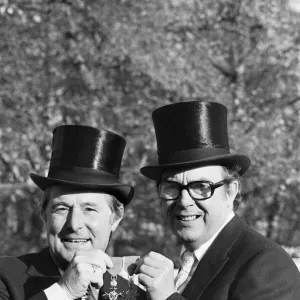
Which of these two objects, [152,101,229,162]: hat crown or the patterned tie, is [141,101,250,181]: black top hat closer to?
[152,101,229,162]: hat crown

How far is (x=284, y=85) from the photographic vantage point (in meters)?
12.3

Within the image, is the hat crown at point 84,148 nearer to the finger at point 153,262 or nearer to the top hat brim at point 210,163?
the top hat brim at point 210,163

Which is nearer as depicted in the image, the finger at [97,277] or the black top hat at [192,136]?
the finger at [97,277]

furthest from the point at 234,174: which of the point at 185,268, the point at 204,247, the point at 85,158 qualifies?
the point at 85,158

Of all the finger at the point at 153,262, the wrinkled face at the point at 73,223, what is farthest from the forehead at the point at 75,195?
the finger at the point at 153,262

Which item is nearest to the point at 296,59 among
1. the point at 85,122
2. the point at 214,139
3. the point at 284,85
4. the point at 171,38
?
the point at 284,85

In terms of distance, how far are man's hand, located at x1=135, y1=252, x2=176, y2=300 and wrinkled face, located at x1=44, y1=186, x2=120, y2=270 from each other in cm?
51

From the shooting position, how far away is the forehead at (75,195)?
14.3 feet

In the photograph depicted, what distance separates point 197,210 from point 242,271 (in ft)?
1.50

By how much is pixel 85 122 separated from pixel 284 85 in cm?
332

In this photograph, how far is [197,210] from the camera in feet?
14.3

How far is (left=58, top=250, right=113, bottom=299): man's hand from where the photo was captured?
13.0 ft

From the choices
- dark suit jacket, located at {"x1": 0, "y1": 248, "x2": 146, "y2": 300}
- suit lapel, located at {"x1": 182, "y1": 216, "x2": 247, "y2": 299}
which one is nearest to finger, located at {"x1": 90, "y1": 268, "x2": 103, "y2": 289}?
dark suit jacket, located at {"x1": 0, "y1": 248, "x2": 146, "y2": 300}

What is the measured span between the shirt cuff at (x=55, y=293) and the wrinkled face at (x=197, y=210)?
2.60ft
